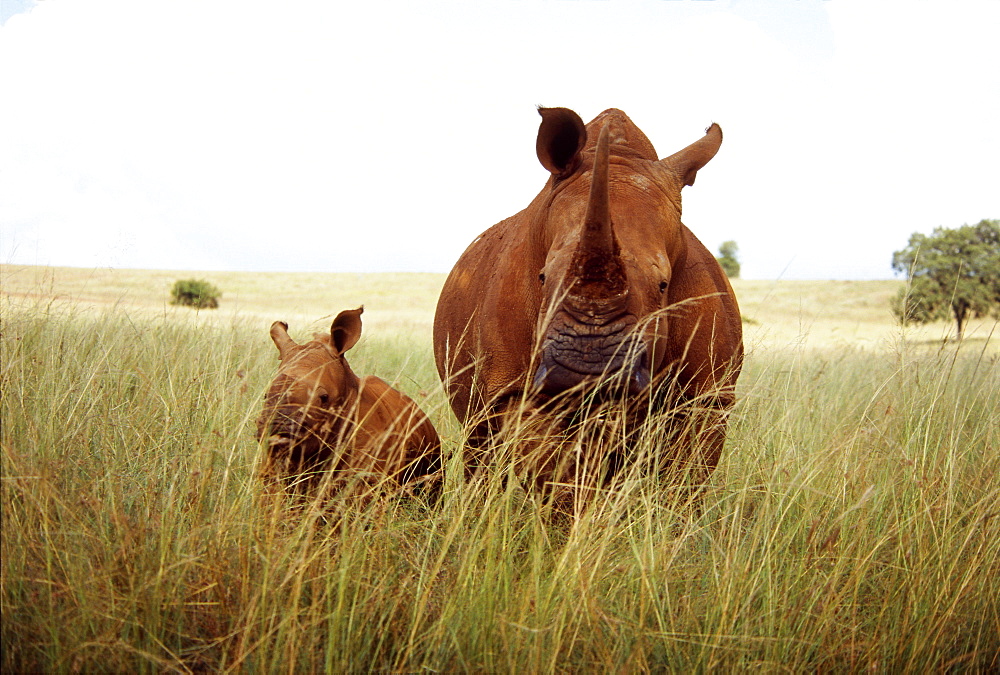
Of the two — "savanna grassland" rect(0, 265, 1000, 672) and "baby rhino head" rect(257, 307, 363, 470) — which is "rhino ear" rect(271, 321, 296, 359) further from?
"savanna grassland" rect(0, 265, 1000, 672)

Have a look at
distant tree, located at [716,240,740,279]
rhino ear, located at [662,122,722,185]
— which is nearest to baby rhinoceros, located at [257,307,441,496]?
rhino ear, located at [662,122,722,185]

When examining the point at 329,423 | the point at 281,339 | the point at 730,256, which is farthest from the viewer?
the point at 730,256

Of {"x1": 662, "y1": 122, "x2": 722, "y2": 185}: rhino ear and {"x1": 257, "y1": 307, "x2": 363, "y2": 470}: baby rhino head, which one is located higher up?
{"x1": 662, "y1": 122, "x2": 722, "y2": 185}: rhino ear

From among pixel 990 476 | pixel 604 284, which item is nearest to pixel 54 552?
pixel 604 284

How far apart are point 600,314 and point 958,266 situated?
122 feet

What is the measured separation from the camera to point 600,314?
9.67 feet

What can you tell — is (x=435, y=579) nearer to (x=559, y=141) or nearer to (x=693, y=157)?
(x=559, y=141)

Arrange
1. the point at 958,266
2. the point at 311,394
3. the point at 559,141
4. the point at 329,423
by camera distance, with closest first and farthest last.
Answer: the point at 559,141 < the point at 311,394 < the point at 329,423 < the point at 958,266

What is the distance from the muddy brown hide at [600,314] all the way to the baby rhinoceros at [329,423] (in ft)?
1.70

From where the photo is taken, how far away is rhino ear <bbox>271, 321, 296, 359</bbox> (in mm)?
4945

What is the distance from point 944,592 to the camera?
3189 mm

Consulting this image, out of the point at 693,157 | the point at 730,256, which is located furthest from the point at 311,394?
the point at 730,256

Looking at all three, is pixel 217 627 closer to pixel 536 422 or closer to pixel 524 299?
pixel 536 422

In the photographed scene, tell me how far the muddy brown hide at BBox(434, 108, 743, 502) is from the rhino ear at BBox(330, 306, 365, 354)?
2.37 feet
